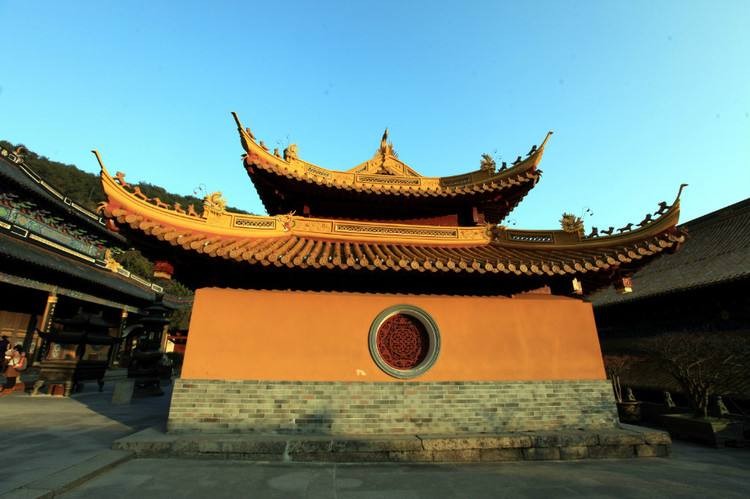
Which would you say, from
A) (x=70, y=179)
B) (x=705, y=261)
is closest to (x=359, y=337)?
(x=705, y=261)

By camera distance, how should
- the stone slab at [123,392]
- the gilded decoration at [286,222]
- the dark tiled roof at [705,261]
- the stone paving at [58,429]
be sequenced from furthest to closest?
the dark tiled roof at [705,261] < the stone slab at [123,392] < the gilded decoration at [286,222] < the stone paving at [58,429]

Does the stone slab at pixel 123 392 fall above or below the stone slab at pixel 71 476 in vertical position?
above

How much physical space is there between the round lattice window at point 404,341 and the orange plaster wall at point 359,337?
138 mm

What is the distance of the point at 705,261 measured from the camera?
1505 cm

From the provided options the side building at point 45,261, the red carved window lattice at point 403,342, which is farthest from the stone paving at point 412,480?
the side building at point 45,261

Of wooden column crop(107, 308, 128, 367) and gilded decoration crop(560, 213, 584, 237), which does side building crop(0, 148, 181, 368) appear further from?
gilded decoration crop(560, 213, 584, 237)

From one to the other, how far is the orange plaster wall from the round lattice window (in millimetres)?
138

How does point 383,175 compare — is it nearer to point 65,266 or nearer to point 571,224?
point 571,224

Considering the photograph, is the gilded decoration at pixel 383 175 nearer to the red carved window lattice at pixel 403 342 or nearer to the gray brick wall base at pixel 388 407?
Result: the red carved window lattice at pixel 403 342

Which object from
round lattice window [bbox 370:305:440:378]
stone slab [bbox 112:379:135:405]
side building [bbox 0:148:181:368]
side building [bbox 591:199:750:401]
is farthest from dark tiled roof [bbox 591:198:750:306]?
side building [bbox 0:148:181:368]

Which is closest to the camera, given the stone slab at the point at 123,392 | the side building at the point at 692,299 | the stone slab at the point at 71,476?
the stone slab at the point at 71,476

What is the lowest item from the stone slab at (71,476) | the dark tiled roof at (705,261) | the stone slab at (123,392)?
the stone slab at (71,476)

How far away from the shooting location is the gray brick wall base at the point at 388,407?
6.07 metres

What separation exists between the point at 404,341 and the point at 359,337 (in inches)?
36.5
